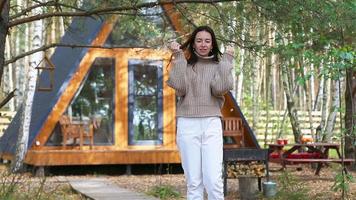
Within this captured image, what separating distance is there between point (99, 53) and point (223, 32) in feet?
16.5

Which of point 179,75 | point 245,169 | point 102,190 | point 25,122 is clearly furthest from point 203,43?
point 25,122

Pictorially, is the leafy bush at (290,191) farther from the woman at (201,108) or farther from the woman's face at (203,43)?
the woman's face at (203,43)

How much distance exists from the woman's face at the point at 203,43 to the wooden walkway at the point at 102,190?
3435mm

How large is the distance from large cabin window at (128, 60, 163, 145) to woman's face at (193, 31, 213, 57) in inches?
288

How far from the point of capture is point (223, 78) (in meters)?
3.54

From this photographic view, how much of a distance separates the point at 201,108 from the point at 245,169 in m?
4.21

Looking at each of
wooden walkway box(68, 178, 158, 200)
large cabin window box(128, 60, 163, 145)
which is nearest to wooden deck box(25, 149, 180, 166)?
large cabin window box(128, 60, 163, 145)

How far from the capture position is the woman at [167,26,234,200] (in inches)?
136

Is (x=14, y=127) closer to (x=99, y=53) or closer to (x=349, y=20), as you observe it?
(x=99, y=53)

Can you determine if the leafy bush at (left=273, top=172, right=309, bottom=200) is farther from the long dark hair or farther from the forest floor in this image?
the long dark hair

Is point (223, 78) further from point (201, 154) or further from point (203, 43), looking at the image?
point (201, 154)

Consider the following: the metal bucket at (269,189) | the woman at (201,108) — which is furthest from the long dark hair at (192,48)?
the metal bucket at (269,189)

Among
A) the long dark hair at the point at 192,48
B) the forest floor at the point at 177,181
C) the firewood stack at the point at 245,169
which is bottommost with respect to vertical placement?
the forest floor at the point at 177,181

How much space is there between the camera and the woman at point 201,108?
11.3 feet
